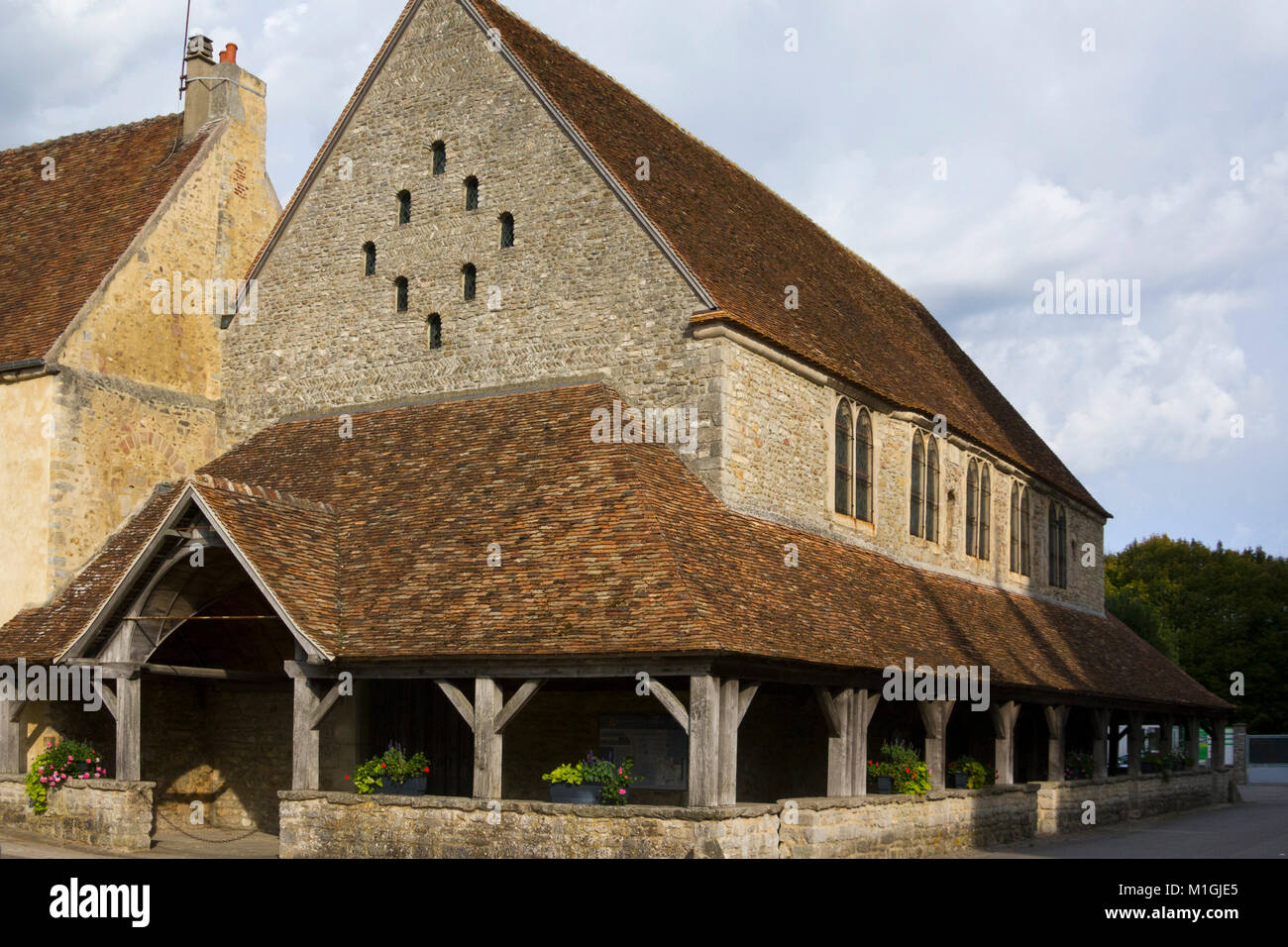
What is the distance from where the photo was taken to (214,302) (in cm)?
2584

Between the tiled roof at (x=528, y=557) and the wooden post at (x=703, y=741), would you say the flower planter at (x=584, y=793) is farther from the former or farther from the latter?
the tiled roof at (x=528, y=557)

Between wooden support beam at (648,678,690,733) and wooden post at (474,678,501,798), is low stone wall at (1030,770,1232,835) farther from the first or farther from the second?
wooden post at (474,678,501,798)

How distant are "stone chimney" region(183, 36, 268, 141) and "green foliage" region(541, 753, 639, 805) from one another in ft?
48.3

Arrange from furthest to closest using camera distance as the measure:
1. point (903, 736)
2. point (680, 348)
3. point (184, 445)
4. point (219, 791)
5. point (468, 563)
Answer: point (903, 736) → point (184, 445) → point (219, 791) → point (680, 348) → point (468, 563)

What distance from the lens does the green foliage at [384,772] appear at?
59.8 ft

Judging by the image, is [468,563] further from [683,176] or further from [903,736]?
[903,736]

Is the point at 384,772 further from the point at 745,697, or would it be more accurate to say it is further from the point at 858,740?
the point at 858,740

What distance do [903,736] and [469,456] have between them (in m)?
10.2

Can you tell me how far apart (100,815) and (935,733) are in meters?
11.1

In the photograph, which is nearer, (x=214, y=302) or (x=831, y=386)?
(x=831, y=386)

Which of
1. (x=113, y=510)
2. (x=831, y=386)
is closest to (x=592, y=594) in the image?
(x=831, y=386)

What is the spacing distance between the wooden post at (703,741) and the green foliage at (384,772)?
12.4ft

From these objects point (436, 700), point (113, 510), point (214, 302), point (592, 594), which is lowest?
point (436, 700)

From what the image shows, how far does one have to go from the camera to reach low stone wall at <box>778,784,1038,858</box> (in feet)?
57.6
